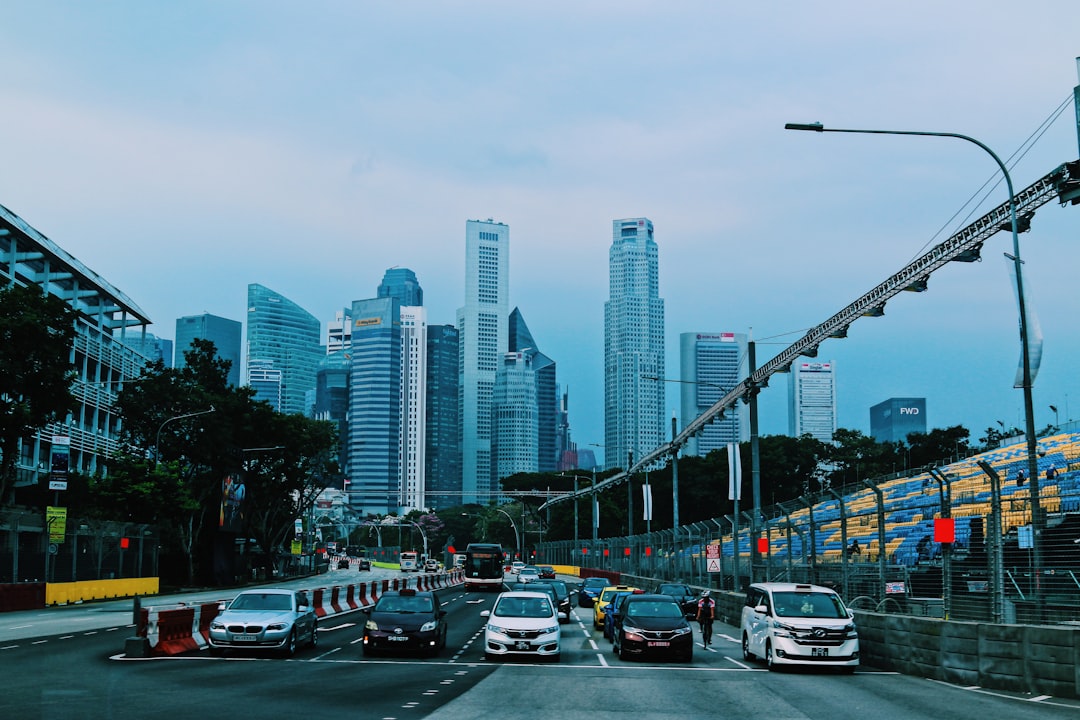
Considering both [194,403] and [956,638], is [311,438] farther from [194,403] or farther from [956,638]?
[956,638]

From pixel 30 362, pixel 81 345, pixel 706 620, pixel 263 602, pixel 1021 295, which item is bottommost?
pixel 706 620

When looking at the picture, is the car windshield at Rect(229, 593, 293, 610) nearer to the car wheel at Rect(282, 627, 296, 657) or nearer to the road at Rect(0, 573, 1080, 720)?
the car wheel at Rect(282, 627, 296, 657)

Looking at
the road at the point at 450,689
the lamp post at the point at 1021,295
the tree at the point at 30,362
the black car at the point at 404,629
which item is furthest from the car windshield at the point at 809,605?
the tree at the point at 30,362

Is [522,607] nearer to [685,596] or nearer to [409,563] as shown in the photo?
[685,596]

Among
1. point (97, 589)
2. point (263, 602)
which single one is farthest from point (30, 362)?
point (263, 602)

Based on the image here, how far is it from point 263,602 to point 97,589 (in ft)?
106

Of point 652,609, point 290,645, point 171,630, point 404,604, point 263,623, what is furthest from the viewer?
point 404,604

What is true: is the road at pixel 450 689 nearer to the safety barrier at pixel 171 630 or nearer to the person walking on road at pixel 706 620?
the safety barrier at pixel 171 630

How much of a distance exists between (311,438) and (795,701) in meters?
73.9

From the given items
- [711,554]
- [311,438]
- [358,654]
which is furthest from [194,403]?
[358,654]

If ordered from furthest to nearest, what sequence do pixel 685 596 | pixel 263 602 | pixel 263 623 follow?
pixel 685 596 → pixel 263 602 → pixel 263 623

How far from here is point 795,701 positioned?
17.2 metres

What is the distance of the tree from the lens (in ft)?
166

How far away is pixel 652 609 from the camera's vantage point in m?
26.1
